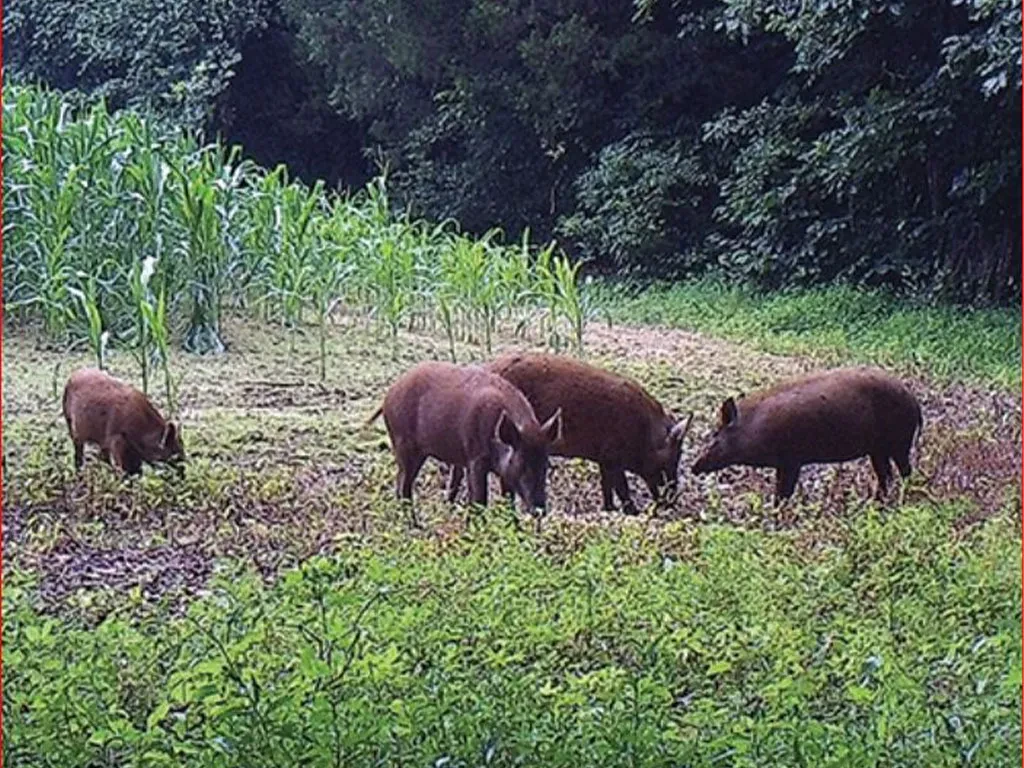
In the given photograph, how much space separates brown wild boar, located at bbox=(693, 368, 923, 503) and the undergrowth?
1128mm

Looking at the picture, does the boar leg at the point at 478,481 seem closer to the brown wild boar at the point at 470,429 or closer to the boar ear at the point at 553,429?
the brown wild boar at the point at 470,429

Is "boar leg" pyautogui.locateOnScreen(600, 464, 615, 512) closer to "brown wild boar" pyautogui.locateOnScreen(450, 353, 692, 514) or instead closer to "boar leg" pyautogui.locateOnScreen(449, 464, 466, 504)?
"brown wild boar" pyautogui.locateOnScreen(450, 353, 692, 514)

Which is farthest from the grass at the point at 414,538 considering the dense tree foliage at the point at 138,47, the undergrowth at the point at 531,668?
the dense tree foliage at the point at 138,47

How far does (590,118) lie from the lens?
4.27 meters

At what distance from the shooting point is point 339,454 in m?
3.58

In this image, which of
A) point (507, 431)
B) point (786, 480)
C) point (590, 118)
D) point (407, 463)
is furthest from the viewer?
point (590, 118)

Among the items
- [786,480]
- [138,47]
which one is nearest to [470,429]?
[786,480]

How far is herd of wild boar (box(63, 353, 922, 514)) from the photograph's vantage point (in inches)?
136

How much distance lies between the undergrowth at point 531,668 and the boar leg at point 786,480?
1047 mm

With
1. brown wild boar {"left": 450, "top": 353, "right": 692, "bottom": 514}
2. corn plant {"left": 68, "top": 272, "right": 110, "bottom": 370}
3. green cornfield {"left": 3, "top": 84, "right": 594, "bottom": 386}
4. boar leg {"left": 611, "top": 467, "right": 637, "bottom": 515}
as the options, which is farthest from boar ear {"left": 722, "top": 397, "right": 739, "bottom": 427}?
corn plant {"left": 68, "top": 272, "right": 110, "bottom": 370}

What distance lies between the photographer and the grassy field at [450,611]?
1.86 m

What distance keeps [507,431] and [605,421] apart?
0.55 meters

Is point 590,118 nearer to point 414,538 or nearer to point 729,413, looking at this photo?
point 729,413

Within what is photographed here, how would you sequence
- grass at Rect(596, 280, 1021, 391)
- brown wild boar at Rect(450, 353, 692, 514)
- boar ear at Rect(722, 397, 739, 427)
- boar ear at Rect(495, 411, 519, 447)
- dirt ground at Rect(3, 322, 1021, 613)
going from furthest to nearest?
grass at Rect(596, 280, 1021, 391)
brown wild boar at Rect(450, 353, 692, 514)
boar ear at Rect(722, 397, 739, 427)
boar ear at Rect(495, 411, 519, 447)
dirt ground at Rect(3, 322, 1021, 613)
